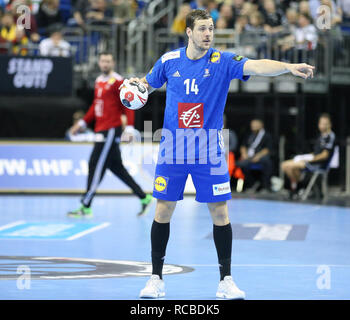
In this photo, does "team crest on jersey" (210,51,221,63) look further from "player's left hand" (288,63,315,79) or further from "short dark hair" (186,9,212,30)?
"player's left hand" (288,63,315,79)

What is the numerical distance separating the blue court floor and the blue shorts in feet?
2.89

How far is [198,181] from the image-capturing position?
24.2ft

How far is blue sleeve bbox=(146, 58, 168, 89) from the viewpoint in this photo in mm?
7621

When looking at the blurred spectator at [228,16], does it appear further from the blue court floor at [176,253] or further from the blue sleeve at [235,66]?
the blue sleeve at [235,66]

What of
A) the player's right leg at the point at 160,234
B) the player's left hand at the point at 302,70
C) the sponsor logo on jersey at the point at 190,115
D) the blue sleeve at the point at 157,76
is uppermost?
the player's left hand at the point at 302,70

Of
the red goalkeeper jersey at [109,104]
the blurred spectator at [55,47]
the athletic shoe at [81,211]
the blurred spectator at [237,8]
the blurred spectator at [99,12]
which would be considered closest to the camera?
the red goalkeeper jersey at [109,104]

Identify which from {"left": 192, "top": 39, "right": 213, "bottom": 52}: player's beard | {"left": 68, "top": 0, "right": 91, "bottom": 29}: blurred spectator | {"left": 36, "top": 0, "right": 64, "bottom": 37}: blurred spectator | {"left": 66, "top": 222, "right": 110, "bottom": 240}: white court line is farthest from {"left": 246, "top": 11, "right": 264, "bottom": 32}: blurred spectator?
{"left": 192, "top": 39, "right": 213, "bottom": 52}: player's beard

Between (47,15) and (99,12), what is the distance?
1547mm

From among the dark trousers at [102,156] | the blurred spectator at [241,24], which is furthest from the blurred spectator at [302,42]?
the dark trousers at [102,156]

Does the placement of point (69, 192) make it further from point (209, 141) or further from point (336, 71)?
point (209, 141)

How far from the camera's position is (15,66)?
2045cm

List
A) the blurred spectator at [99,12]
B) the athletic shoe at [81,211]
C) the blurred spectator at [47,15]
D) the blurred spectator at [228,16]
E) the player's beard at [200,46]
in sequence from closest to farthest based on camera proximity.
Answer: the player's beard at [200,46], the athletic shoe at [81,211], the blurred spectator at [228,16], the blurred spectator at [99,12], the blurred spectator at [47,15]

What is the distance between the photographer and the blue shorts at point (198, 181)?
288 inches

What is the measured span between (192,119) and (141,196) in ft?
24.4
